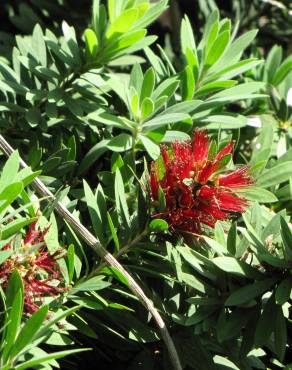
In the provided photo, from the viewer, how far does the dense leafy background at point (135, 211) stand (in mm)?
1152

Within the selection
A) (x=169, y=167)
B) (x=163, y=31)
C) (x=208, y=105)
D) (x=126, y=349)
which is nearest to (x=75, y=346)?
(x=126, y=349)

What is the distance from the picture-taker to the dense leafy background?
3.78 ft

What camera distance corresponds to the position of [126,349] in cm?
126

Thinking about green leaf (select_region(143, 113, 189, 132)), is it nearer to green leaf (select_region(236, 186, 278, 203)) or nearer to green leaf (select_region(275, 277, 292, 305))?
green leaf (select_region(236, 186, 278, 203))

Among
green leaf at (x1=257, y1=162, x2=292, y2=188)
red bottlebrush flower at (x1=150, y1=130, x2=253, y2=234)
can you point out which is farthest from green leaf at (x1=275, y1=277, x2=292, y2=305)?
green leaf at (x1=257, y1=162, x2=292, y2=188)

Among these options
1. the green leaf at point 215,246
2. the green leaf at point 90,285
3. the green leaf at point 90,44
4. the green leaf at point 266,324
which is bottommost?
the green leaf at point 266,324

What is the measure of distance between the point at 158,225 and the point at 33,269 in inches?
8.1

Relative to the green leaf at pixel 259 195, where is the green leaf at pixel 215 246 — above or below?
above

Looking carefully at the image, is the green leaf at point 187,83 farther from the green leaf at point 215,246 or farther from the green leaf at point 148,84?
the green leaf at point 215,246

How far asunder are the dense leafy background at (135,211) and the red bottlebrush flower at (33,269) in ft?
0.08

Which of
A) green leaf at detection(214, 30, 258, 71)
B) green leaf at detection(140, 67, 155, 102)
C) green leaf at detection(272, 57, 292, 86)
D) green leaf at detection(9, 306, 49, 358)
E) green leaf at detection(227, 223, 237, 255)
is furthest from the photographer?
green leaf at detection(272, 57, 292, 86)

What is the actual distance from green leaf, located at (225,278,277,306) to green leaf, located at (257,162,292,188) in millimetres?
234

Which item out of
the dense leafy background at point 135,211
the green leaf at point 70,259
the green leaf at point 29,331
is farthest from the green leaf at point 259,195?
the green leaf at point 29,331

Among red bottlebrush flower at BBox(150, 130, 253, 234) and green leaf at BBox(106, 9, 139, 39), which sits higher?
green leaf at BBox(106, 9, 139, 39)
